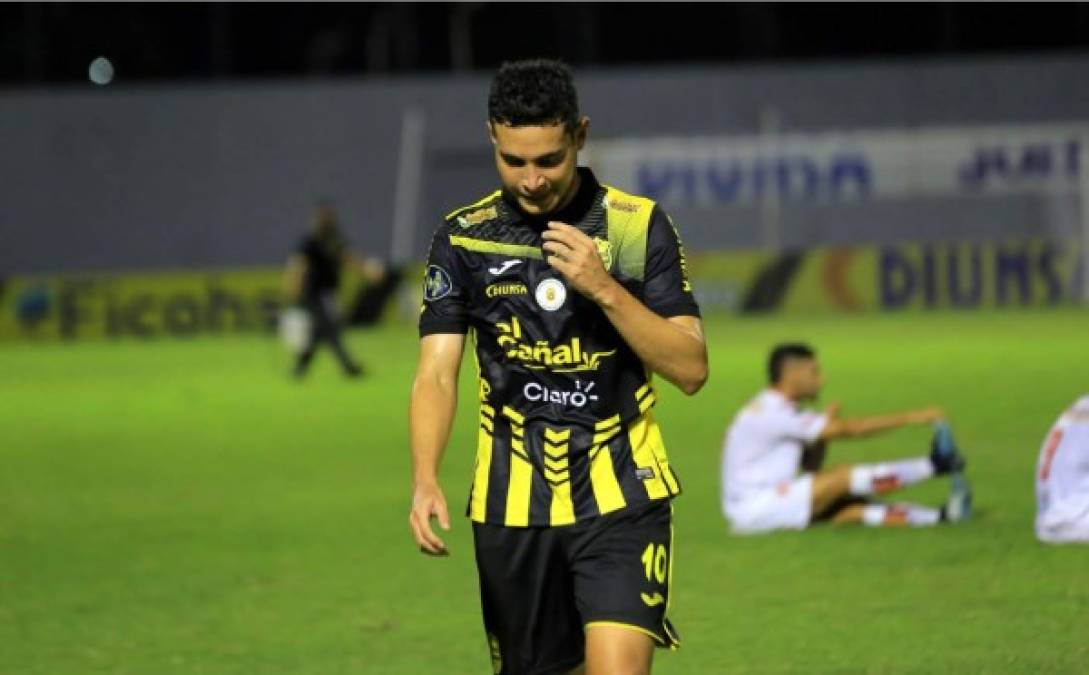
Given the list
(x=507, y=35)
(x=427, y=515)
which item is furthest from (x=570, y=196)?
(x=507, y=35)

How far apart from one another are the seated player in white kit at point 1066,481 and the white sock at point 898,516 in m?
1.05

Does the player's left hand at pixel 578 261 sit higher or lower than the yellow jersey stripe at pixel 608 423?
higher

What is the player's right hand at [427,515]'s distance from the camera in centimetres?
523

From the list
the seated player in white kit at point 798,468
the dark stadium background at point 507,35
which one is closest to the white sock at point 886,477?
the seated player in white kit at point 798,468

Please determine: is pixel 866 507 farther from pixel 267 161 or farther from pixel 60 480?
pixel 267 161

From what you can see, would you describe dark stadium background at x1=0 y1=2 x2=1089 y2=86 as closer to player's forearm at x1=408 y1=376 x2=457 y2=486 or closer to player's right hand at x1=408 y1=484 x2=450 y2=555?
player's forearm at x1=408 y1=376 x2=457 y2=486

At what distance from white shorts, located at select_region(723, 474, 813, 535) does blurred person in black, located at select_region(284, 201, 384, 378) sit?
12.6 meters

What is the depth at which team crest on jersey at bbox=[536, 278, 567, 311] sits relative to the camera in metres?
5.34

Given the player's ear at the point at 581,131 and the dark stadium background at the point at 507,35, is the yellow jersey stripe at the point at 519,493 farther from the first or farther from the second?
the dark stadium background at the point at 507,35

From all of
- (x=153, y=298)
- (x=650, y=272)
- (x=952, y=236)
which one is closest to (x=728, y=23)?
(x=952, y=236)

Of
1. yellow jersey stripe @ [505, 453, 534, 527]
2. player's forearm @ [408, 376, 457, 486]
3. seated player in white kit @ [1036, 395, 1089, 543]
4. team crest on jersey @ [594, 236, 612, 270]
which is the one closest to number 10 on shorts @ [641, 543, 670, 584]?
yellow jersey stripe @ [505, 453, 534, 527]

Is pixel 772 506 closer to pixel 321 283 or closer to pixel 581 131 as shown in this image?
pixel 581 131

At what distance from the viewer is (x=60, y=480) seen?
16.1m

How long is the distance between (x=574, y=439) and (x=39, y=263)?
3534 cm
